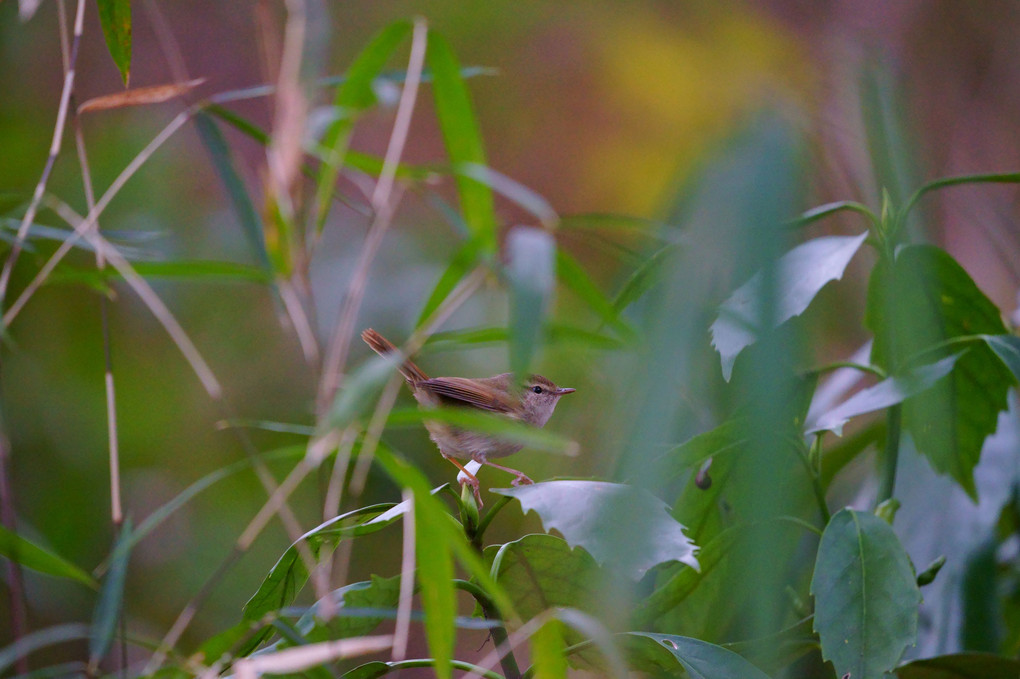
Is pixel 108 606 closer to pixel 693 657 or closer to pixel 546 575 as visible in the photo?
pixel 546 575

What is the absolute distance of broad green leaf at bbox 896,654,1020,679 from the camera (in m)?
0.91

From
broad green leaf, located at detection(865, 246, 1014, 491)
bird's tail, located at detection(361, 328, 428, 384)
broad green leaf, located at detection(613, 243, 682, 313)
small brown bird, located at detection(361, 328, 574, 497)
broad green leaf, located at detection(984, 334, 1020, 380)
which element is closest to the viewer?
broad green leaf, located at detection(613, 243, 682, 313)

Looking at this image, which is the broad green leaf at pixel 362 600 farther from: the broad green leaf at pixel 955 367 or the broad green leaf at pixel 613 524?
the broad green leaf at pixel 955 367

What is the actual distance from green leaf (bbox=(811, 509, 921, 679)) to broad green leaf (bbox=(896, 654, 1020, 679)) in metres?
0.16

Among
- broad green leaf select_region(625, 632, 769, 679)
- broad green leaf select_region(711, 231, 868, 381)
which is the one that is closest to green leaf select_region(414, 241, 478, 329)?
broad green leaf select_region(711, 231, 868, 381)

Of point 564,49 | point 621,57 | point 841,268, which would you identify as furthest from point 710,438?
point 564,49

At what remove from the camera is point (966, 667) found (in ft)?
3.06

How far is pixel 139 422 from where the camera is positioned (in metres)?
2.57

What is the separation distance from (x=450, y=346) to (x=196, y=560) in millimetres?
2161

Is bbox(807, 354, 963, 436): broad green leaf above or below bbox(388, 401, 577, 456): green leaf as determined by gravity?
below

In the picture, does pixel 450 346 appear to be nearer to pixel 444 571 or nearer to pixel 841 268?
pixel 444 571

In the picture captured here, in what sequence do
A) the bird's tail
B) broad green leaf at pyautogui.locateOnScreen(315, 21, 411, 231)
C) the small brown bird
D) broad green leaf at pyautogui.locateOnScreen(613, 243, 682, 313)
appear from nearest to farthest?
broad green leaf at pyautogui.locateOnScreen(315, 21, 411, 231)
broad green leaf at pyautogui.locateOnScreen(613, 243, 682, 313)
the bird's tail
the small brown bird

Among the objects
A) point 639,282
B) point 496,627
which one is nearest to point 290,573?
point 496,627

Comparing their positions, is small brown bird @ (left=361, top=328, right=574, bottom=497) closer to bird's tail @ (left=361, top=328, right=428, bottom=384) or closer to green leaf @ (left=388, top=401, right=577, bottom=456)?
bird's tail @ (left=361, top=328, right=428, bottom=384)
